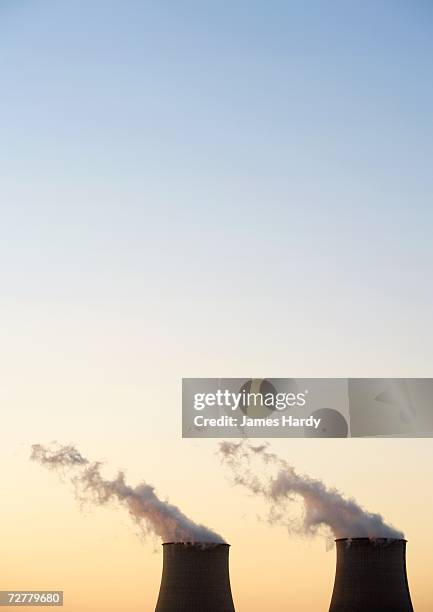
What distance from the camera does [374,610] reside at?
26484mm

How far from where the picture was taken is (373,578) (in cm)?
2656

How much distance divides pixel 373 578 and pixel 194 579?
12.6ft

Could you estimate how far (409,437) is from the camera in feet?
87.0

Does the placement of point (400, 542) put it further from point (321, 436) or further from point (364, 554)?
point (321, 436)

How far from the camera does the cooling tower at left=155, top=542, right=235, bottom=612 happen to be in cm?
2661

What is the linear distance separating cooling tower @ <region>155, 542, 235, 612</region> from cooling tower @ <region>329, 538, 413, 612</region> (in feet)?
8.44

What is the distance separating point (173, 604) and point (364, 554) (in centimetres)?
428

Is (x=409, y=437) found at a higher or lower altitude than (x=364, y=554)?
higher

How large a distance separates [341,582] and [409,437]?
3549mm

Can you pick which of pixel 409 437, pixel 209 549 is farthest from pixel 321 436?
pixel 209 549

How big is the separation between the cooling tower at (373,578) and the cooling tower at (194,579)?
2571 millimetres

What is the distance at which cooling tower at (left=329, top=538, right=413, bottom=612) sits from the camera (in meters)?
26.5

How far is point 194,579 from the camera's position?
87.4 ft

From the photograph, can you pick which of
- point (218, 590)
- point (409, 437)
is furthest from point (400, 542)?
point (218, 590)
